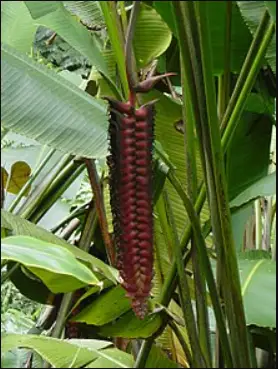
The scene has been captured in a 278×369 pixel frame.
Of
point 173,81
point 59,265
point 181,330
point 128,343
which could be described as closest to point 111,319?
point 181,330

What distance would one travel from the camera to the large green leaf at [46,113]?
663mm

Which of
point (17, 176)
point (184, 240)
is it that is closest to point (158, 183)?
point (184, 240)

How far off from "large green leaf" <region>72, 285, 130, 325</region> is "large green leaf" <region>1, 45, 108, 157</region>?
0.18m

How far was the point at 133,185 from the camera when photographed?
549 millimetres

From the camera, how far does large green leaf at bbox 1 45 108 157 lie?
2.17ft

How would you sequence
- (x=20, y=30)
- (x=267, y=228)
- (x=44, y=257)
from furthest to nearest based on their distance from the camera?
(x=267, y=228) → (x=20, y=30) → (x=44, y=257)

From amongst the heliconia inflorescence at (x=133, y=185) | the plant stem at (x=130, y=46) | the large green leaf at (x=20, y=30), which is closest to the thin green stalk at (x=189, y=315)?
the heliconia inflorescence at (x=133, y=185)

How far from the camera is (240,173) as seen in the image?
110cm

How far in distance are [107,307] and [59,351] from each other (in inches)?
6.0

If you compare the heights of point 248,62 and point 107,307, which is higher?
point 248,62

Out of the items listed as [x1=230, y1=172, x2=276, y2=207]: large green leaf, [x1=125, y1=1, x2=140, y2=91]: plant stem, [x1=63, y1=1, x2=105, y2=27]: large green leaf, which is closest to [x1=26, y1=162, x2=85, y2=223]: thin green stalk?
[x1=63, y1=1, x2=105, y2=27]: large green leaf

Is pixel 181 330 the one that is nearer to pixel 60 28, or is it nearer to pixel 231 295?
pixel 231 295

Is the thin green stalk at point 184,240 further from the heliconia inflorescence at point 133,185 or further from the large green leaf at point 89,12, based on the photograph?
the large green leaf at point 89,12

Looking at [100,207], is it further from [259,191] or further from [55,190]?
[259,191]
